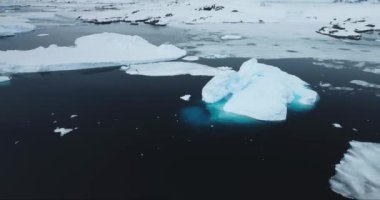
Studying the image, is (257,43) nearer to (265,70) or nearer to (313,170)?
(265,70)

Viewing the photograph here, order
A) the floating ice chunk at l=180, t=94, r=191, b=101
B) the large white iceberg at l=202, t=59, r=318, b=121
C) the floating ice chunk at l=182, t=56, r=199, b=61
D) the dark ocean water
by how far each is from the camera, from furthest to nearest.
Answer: the floating ice chunk at l=182, t=56, r=199, b=61, the floating ice chunk at l=180, t=94, r=191, b=101, the large white iceberg at l=202, t=59, r=318, b=121, the dark ocean water

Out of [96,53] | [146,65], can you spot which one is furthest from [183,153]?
[96,53]

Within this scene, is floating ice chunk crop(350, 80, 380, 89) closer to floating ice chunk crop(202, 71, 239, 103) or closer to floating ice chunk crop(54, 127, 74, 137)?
floating ice chunk crop(202, 71, 239, 103)

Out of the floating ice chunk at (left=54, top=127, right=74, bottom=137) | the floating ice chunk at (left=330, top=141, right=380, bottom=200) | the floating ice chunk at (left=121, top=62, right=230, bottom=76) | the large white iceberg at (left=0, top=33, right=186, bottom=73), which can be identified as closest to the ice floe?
the large white iceberg at (left=0, top=33, right=186, bottom=73)

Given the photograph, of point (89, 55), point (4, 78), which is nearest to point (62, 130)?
point (4, 78)

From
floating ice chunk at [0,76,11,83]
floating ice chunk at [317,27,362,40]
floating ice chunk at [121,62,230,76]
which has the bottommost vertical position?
floating ice chunk at [317,27,362,40]

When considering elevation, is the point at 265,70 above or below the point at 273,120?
above

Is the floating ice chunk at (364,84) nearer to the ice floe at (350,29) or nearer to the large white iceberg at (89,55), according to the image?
the large white iceberg at (89,55)

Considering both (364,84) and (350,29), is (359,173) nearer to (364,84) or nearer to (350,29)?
(364,84)
